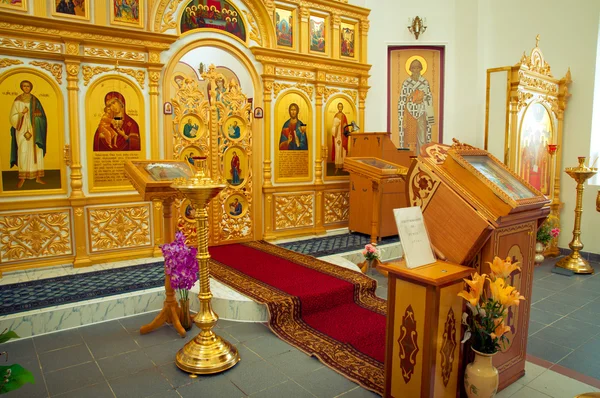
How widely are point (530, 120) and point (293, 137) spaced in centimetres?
380

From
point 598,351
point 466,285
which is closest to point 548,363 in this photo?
point 598,351

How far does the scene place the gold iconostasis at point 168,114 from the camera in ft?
17.5

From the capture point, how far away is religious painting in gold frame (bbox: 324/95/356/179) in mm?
8078

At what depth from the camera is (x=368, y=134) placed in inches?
303

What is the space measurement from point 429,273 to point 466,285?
332 mm

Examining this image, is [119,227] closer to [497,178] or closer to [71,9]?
[71,9]

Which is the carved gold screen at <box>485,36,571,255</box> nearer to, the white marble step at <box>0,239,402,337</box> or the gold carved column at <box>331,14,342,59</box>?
the gold carved column at <box>331,14,342,59</box>

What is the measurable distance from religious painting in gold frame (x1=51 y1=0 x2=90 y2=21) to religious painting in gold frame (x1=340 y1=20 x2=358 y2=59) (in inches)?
169

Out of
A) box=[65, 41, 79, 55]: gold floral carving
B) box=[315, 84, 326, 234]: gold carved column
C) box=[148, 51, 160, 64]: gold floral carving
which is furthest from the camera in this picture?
box=[315, 84, 326, 234]: gold carved column

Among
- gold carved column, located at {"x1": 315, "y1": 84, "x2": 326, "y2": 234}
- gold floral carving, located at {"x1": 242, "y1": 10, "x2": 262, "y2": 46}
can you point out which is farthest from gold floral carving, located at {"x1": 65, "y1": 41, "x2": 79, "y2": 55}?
gold carved column, located at {"x1": 315, "y1": 84, "x2": 326, "y2": 234}

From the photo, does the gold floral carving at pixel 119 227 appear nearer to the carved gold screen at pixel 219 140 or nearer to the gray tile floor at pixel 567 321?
the carved gold screen at pixel 219 140

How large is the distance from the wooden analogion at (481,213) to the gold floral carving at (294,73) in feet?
15.4

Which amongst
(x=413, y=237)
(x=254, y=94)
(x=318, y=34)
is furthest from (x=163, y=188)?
(x=318, y=34)

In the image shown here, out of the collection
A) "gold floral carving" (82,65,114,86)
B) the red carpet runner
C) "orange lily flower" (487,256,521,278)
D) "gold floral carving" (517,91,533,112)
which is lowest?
the red carpet runner
